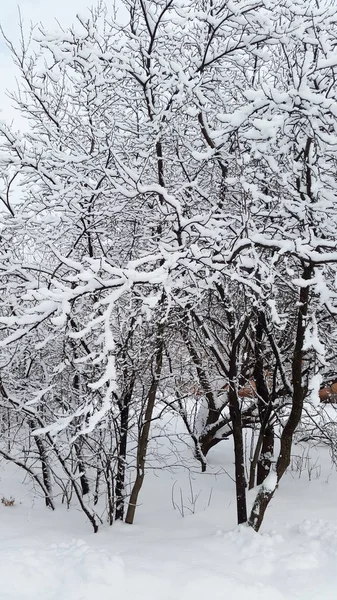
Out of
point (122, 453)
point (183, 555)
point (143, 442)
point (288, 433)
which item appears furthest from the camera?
point (122, 453)

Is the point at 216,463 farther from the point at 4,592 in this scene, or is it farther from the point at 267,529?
the point at 4,592

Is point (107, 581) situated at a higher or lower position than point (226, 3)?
lower

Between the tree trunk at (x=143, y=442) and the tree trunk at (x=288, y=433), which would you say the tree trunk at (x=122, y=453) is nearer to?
the tree trunk at (x=143, y=442)

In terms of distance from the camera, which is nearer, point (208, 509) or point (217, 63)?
point (217, 63)

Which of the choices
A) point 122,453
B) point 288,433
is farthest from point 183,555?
point 122,453

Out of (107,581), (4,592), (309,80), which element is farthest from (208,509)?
(309,80)

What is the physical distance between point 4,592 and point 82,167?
11.5ft

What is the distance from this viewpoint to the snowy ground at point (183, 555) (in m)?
3.40

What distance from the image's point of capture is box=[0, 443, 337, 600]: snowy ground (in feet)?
11.2

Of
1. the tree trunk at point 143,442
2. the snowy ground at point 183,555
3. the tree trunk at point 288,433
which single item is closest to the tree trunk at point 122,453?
the tree trunk at point 143,442

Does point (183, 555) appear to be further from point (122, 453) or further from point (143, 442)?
point (122, 453)

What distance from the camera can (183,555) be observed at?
397 cm

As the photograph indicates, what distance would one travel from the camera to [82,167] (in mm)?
4625

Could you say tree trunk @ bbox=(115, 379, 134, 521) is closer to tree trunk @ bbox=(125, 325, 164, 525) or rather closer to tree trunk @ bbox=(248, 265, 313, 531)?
tree trunk @ bbox=(125, 325, 164, 525)
